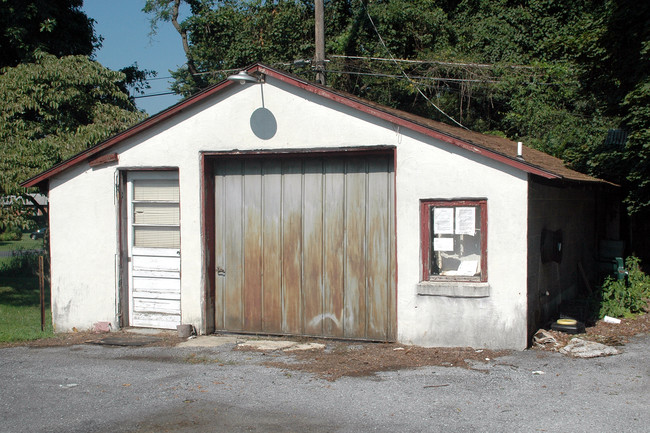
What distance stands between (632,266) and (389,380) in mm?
7927

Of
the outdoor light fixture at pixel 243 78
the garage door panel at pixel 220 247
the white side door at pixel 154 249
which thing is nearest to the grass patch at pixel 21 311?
the white side door at pixel 154 249

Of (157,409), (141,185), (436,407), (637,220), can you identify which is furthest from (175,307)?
(637,220)

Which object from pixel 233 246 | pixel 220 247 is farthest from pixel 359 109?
pixel 220 247

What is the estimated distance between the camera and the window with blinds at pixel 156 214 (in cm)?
1030

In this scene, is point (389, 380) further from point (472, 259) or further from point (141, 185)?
point (141, 185)

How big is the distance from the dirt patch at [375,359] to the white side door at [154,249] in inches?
107

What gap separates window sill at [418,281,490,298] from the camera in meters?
8.45

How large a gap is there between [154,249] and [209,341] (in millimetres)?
1932

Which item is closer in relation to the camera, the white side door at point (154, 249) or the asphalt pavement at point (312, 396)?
the asphalt pavement at point (312, 396)

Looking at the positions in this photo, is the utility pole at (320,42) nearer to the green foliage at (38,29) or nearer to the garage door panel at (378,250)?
the garage door panel at (378,250)

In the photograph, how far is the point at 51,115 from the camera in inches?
578

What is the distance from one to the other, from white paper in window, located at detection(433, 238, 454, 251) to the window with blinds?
163 inches

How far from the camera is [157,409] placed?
627 centimetres

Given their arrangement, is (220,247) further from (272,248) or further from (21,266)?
(21,266)
